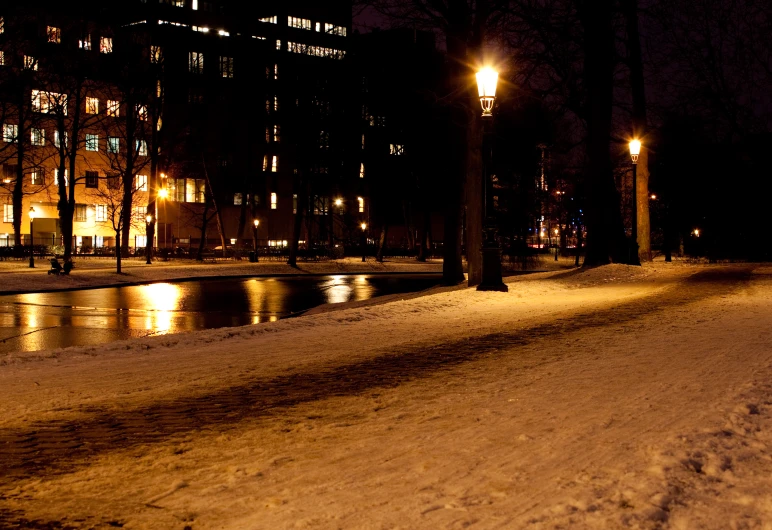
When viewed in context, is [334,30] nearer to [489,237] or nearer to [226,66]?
[226,66]

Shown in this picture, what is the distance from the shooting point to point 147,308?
23156 mm

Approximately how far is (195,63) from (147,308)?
68.7m

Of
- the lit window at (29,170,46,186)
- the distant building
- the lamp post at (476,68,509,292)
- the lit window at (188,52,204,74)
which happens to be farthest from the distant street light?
the lit window at (188,52,204,74)

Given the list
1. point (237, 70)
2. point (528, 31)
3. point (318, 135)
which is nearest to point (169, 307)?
point (528, 31)

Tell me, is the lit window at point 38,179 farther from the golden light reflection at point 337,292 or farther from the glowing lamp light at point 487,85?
the glowing lamp light at point 487,85

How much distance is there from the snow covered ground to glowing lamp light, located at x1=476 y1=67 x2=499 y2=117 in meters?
8.09

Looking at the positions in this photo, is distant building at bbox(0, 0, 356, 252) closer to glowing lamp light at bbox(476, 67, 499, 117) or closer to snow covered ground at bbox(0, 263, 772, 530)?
glowing lamp light at bbox(476, 67, 499, 117)

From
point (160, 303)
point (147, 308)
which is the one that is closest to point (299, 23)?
point (160, 303)

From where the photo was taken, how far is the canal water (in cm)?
1641

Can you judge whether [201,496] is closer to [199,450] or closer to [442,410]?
[199,450]

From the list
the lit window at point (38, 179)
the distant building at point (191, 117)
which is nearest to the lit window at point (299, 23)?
the distant building at point (191, 117)

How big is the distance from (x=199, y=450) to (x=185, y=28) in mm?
86864

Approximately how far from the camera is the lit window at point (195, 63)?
85562mm

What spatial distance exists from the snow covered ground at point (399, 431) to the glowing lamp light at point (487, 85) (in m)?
8.09
